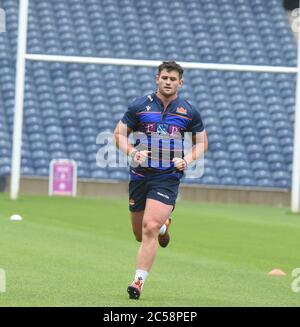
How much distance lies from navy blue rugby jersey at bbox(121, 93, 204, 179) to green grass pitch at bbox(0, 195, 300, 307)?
1002mm

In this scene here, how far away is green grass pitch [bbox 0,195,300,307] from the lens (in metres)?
8.91

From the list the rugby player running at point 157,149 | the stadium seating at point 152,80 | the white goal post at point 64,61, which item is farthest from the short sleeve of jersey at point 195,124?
the stadium seating at point 152,80

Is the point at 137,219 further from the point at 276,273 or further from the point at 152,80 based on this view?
the point at 152,80

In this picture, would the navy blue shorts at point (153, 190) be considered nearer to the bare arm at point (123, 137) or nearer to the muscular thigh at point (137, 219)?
the muscular thigh at point (137, 219)

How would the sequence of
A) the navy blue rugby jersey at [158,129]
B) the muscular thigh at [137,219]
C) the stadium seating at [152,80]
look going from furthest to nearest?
the stadium seating at [152,80], the muscular thigh at [137,219], the navy blue rugby jersey at [158,129]

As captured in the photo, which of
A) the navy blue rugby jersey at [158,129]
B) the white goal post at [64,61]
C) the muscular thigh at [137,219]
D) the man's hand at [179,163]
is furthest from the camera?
the white goal post at [64,61]

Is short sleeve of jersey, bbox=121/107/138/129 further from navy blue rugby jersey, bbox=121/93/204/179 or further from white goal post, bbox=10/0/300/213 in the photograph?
white goal post, bbox=10/0/300/213

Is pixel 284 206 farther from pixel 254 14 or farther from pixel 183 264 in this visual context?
pixel 183 264

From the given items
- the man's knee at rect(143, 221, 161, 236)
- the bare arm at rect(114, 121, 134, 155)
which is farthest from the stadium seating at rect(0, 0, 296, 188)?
the man's knee at rect(143, 221, 161, 236)

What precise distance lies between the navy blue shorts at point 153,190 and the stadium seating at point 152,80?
553 inches

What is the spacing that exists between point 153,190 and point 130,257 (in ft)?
11.1

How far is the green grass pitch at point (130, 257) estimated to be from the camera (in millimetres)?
8914
